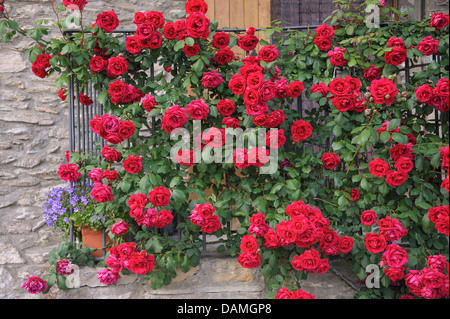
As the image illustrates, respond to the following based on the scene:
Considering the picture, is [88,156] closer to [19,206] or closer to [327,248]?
[19,206]

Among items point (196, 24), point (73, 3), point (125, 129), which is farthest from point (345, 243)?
point (73, 3)

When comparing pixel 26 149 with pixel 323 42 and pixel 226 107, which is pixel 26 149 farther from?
pixel 323 42

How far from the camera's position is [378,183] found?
233 cm

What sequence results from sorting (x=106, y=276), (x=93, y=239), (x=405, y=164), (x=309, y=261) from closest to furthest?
(x=309, y=261) < (x=405, y=164) < (x=106, y=276) < (x=93, y=239)

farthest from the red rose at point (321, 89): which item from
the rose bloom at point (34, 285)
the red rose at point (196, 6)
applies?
the rose bloom at point (34, 285)

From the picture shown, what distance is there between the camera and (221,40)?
2.46 metres

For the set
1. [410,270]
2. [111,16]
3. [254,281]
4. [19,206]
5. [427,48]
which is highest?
[111,16]

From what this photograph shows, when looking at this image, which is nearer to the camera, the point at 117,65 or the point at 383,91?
the point at 383,91

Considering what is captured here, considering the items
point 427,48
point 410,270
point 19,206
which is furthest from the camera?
point 19,206

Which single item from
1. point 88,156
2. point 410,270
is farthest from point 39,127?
point 410,270

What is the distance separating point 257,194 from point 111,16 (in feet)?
4.44

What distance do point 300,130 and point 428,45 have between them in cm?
91

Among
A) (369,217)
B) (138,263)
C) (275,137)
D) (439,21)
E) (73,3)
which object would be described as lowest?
(138,263)

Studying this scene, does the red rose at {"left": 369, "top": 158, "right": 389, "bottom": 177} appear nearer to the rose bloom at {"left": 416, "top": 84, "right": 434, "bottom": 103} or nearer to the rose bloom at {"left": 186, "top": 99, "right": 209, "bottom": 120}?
the rose bloom at {"left": 416, "top": 84, "right": 434, "bottom": 103}
